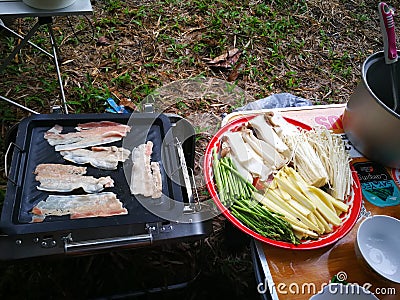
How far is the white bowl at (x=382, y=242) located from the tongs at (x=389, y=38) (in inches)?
17.8

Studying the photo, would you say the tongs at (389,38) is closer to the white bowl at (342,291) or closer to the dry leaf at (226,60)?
the white bowl at (342,291)

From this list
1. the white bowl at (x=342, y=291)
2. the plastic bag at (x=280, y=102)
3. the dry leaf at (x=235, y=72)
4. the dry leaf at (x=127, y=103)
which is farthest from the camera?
the dry leaf at (x=235, y=72)

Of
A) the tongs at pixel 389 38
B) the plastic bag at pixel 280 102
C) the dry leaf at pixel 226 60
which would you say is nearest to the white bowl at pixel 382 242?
the tongs at pixel 389 38

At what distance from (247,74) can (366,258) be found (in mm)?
1709

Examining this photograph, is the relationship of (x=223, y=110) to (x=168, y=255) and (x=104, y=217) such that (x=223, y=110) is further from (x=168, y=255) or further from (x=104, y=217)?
(x=104, y=217)

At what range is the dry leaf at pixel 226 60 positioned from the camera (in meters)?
2.69

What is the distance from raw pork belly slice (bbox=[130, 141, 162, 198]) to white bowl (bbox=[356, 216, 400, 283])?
26.1 inches

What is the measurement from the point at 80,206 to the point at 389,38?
3.75ft

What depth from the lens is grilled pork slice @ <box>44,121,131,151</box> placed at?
151 centimetres

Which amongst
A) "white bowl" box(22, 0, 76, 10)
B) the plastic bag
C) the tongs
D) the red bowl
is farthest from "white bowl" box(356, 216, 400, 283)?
"white bowl" box(22, 0, 76, 10)

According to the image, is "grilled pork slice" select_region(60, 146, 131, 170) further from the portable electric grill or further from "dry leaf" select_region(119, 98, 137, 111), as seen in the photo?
"dry leaf" select_region(119, 98, 137, 111)

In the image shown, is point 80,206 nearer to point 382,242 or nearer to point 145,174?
point 145,174

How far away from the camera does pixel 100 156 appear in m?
1.50

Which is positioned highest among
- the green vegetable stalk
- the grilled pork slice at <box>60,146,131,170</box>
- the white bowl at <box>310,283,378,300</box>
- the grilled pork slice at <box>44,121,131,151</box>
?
the grilled pork slice at <box>44,121,131,151</box>
